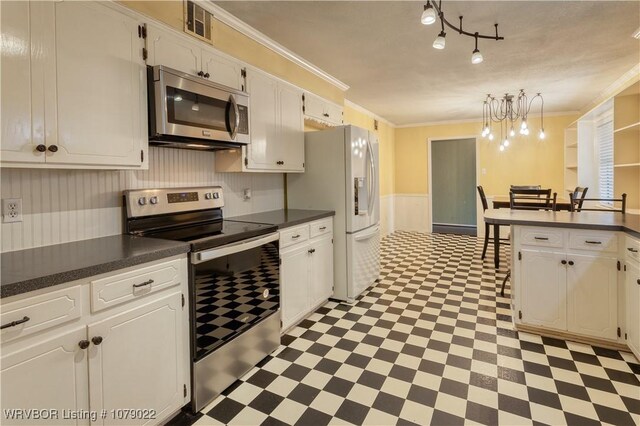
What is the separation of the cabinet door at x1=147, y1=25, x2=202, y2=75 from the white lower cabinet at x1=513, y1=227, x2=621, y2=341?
8.66 ft

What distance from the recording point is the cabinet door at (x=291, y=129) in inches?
119

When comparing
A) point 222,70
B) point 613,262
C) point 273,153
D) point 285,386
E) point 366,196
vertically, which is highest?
point 222,70

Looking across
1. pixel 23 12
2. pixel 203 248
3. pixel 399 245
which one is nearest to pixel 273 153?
pixel 203 248

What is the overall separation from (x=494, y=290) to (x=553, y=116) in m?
4.60

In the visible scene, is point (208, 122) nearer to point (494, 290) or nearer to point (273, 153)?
point (273, 153)

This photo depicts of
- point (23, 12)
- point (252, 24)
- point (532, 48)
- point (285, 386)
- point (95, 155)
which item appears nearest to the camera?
point (23, 12)

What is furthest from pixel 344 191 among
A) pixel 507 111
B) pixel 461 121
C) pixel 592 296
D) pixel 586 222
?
pixel 461 121

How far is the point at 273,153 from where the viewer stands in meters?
2.91

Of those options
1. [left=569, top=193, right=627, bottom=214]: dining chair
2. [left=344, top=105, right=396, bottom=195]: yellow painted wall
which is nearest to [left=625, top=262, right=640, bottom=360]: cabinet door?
[left=569, top=193, right=627, bottom=214]: dining chair

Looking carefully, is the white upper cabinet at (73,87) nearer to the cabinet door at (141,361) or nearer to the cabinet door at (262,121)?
the cabinet door at (141,361)

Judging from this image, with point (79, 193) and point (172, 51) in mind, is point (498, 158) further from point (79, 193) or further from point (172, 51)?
point (79, 193)

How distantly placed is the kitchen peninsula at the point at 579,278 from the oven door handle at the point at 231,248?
183cm

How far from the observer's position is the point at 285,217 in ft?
9.20

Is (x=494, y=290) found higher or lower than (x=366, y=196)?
lower
